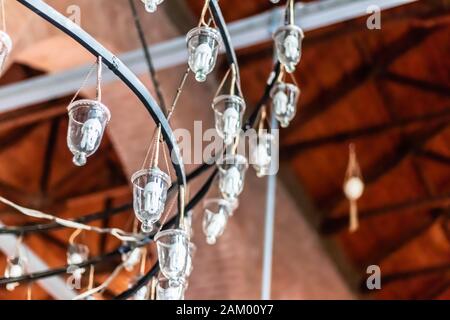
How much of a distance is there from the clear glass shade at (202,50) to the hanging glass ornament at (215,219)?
1024mm

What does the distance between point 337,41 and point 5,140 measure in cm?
456

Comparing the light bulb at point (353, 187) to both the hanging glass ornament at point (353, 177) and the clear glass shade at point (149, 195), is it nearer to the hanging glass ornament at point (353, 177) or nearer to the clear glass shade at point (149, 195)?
the hanging glass ornament at point (353, 177)

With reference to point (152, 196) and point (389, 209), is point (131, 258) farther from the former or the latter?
point (389, 209)

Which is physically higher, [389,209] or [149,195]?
[389,209]

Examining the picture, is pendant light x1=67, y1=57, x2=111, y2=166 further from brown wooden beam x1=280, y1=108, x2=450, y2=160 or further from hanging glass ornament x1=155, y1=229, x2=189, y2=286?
brown wooden beam x1=280, y1=108, x2=450, y2=160

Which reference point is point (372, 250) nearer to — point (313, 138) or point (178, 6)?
point (313, 138)

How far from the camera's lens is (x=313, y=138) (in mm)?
9391

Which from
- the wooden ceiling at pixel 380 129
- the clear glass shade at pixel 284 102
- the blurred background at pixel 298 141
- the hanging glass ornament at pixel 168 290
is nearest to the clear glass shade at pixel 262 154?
the clear glass shade at pixel 284 102

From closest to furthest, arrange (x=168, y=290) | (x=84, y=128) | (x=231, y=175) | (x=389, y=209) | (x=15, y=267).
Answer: (x=84, y=128)
(x=168, y=290)
(x=231, y=175)
(x=15, y=267)
(x=389, y=209)

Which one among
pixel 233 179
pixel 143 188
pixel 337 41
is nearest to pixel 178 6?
pixel 337 41

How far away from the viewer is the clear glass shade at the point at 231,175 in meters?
3.89

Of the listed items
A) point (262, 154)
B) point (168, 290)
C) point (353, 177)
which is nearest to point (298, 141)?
point (353, 177)

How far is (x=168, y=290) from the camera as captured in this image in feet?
11.3

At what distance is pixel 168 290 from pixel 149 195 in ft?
1.81
